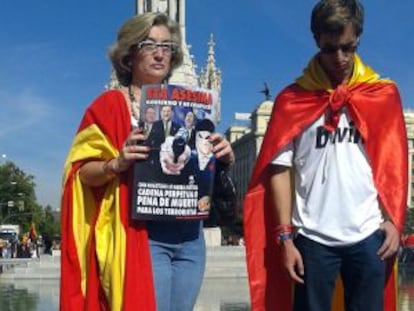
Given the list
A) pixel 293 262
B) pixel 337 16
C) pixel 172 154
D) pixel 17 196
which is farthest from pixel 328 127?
pixel 17 196

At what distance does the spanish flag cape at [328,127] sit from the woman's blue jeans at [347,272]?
145 mm

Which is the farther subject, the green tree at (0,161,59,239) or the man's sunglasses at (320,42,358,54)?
the green tree at (0,161,59,239)

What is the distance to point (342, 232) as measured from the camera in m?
4.28

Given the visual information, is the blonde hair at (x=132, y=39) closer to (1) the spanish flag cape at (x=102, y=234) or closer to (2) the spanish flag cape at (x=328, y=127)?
(1) the spanish flag cape at (x=102, y=234)

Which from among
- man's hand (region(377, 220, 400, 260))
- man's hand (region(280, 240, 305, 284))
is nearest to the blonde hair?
man's hand (region(280, 240, 305, 284))

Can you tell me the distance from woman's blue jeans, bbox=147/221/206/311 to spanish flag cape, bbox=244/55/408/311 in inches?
10.9

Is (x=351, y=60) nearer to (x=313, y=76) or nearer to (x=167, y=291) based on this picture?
(x=313, y=76)

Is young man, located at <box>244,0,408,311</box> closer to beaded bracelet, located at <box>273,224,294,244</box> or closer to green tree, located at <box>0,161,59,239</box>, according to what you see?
beaded bracelet, located at <box>273,224,294,244</box>

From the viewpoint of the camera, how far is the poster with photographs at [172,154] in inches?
177

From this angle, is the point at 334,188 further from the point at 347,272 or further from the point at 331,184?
the point at 347,272

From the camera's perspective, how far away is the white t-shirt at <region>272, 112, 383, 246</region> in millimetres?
4293

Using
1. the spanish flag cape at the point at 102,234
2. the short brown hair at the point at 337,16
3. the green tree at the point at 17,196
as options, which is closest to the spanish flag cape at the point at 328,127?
the short brown hair at the point at 337,16

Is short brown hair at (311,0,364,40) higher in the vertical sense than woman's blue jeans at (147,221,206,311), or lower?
higher

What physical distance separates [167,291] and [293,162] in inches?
35.0
